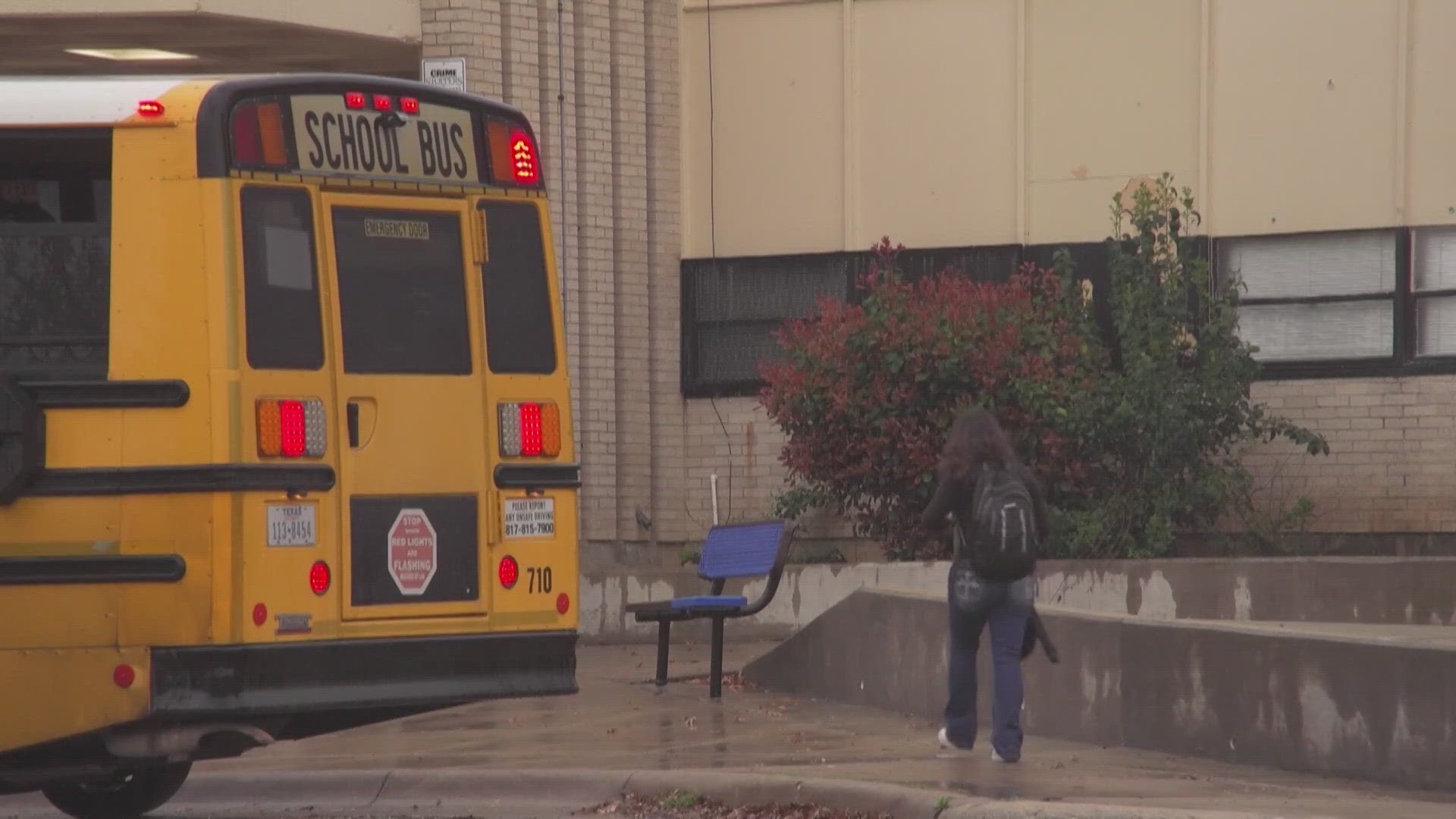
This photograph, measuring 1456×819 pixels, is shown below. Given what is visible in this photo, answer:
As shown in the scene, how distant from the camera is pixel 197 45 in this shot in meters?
17.4

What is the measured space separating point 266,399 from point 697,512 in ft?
33.7

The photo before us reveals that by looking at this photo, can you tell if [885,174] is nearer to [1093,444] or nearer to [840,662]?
[1093,444]

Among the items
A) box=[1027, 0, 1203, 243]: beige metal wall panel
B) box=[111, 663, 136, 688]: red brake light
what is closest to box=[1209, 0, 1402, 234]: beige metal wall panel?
box=[1027, 0, 1203, 243]: beige metal wall panel

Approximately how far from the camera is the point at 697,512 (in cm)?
1881

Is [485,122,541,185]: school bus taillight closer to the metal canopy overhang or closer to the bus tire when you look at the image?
the bus tire

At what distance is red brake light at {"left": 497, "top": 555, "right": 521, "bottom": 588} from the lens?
31.0ft

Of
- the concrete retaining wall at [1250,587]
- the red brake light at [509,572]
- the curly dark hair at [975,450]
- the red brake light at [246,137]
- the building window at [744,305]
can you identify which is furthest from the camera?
the building window at [744,305]

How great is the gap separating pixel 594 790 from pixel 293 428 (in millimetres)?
2637

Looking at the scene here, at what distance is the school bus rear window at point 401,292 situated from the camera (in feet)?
29.8

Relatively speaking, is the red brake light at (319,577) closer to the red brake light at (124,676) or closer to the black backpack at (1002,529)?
the red brake light at (124,676)

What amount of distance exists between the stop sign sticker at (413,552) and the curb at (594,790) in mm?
1752

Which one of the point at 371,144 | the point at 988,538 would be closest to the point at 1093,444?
the point at 988,538

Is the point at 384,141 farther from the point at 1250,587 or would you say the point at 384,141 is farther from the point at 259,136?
the point at 1250,587

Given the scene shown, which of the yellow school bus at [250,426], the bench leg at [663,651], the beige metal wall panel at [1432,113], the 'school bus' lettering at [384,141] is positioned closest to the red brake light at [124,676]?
the yellow school bus at [250,426]
